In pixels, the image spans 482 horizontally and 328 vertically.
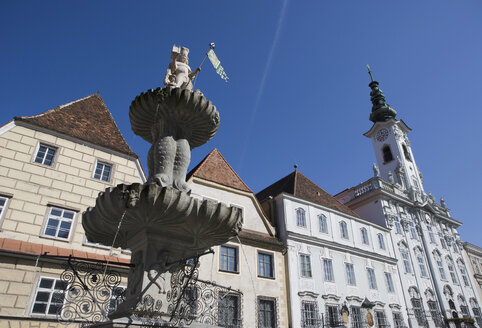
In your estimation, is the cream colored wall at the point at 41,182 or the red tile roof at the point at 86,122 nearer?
the cream colored wall at the point at 41,182

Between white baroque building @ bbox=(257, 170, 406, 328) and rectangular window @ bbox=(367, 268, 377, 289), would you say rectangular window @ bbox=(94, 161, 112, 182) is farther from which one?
rectangular window @ bbox=(367, 268, 377, 289)

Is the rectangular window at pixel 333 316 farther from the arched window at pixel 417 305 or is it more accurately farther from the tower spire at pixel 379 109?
the tower spire at pixel 379 109

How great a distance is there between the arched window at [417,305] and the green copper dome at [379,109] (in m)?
20.0

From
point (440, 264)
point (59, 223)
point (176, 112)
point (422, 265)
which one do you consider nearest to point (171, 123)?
point (176, 112)

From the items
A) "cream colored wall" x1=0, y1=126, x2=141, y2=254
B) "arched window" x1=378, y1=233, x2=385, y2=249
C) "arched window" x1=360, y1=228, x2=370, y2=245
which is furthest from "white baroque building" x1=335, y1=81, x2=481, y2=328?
"cream colored wall" x1=0, y1=126, x2=141, y2=254

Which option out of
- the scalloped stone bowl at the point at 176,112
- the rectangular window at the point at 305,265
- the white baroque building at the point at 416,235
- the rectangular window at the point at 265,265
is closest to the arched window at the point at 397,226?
the white baroque building at the point at 416,235

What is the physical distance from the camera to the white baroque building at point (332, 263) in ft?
60.6

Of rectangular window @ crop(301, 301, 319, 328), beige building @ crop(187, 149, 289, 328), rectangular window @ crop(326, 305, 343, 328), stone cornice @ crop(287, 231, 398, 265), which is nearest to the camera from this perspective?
beige building @ crop(187, 149, 289, 328)

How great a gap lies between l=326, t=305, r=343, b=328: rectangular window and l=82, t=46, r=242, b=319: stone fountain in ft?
48.8

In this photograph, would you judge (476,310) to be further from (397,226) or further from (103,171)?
(103,171)

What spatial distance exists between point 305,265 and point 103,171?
1208 centimetres

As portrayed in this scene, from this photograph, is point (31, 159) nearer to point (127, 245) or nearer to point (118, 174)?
point (118, 174)

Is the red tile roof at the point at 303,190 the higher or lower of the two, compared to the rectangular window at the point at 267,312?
higher

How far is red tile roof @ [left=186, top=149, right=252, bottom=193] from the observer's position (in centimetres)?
1903
